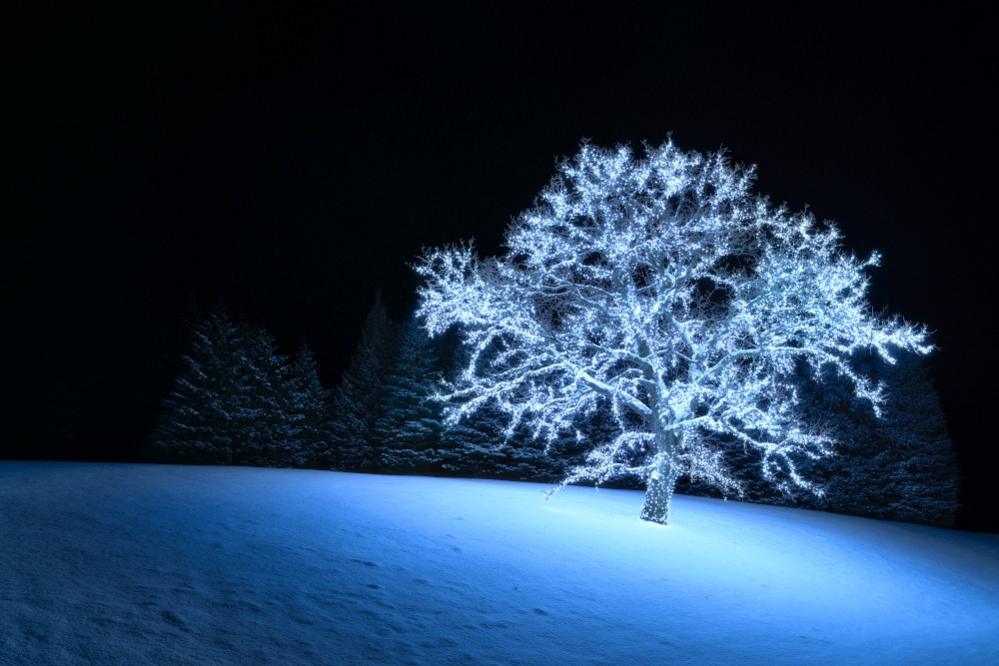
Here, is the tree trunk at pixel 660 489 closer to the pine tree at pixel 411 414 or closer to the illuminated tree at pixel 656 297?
the illuminated tree at pixel 656 297

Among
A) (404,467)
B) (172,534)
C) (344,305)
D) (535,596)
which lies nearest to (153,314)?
(344,305)

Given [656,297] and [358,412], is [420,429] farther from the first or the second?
[656,297]

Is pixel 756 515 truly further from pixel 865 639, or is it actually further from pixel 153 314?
pixel 153 314

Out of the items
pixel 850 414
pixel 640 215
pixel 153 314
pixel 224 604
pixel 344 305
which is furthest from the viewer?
pixel 344 305

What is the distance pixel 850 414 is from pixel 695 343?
14388 millimetres

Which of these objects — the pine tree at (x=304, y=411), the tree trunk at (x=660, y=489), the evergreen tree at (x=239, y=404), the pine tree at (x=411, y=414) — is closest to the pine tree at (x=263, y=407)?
the evergreen tree at (x=239, y=404)

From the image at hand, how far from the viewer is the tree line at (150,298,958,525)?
23.6 meters

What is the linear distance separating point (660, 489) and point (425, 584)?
7611 millimetres

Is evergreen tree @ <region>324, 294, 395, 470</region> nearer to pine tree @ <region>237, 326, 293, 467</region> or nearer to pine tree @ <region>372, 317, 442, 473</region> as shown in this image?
pine tree @ <region>372, 317, 442, 473</region>

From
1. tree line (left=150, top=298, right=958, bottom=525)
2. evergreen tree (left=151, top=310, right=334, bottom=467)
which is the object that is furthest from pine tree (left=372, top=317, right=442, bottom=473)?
evergreen tree (left=151, top=310, right=334, bottom=467)

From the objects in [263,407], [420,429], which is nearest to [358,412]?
[420,429]

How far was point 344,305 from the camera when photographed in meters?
45.9

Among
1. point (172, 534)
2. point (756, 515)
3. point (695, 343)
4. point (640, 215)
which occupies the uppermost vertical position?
point (640, 215)

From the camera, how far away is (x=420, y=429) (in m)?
26.1
